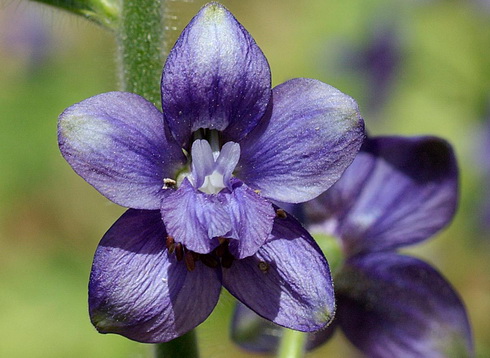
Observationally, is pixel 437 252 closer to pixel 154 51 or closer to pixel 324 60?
pixel 324 60

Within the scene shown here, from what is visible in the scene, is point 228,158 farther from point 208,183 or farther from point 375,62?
point 375,62

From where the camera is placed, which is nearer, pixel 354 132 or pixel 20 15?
pixel 354 132

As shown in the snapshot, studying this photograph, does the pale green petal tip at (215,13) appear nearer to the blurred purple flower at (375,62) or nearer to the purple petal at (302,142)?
the purple petal at (302,142)

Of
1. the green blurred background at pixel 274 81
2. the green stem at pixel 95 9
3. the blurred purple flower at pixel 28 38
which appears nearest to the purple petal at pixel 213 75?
the green stem at pixel 95 9

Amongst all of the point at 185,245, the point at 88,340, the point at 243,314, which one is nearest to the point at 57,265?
the point at 88,340

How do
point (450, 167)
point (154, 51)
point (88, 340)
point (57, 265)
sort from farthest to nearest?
point (57, 265) < point (88, 340) < point (450, 167) < point (154, 51)

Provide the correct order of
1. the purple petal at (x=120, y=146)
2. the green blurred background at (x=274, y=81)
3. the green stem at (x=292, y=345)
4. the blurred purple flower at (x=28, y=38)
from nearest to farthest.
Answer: the purple petal at (x=120, y=146) → the green stem at (x=292, y=345) → the green blurred background at (x=274, y=81) → the blurred purple flower at (x=28, y=38)
